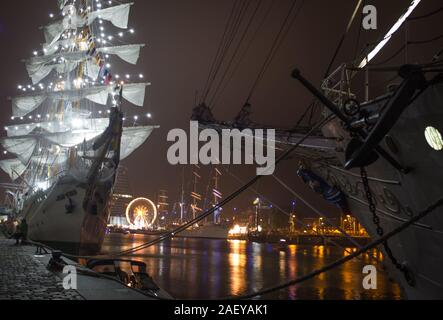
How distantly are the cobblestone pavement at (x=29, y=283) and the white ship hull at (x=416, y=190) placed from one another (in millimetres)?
5866

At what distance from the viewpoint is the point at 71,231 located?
26844 mm

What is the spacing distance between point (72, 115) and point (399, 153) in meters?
44.3

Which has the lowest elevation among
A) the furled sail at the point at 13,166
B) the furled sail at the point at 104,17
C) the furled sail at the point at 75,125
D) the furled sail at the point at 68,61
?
the furled sail at the point at 13,166

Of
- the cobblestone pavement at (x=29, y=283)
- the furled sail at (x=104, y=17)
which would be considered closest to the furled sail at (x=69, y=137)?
the furled sail at (x=104, y=17)

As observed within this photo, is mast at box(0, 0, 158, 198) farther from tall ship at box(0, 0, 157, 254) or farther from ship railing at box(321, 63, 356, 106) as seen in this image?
ship railing at box(321, 63, 356, 106)

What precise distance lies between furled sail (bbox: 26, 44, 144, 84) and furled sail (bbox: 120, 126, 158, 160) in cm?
935

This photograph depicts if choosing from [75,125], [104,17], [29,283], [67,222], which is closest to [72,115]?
Result: [75,125]

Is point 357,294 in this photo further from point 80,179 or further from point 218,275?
point 80,179

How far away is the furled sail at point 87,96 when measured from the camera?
4491 cm

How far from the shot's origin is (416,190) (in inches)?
271

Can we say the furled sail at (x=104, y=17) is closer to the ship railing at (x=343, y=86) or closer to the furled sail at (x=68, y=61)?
the furled sail at (x=68, y=61)

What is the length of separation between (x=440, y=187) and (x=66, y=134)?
4163cm

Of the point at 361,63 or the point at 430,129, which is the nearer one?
the point at 430,129
